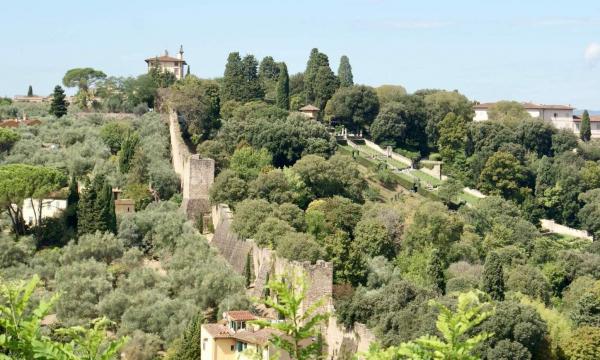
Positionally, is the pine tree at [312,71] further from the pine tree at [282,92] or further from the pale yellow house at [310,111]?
the pine tree at [282,92]

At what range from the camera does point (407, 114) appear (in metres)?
70.6

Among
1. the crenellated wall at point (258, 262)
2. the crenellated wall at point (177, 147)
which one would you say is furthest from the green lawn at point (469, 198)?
the crenellated wall at point (258, 262)

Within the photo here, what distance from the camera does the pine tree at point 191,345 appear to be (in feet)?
102

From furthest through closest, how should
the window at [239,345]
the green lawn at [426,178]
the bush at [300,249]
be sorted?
the green lawn at [426,178], the bush at [300,249], the window at [239,345]

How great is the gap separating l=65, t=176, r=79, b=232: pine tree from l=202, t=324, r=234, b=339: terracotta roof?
47.7 feet

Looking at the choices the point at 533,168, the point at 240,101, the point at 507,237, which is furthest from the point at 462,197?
the point at 240,101

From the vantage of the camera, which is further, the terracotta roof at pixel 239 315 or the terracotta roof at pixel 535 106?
the terracotta roof at pixel 535 106

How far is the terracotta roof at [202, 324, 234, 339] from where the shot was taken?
30516 mm

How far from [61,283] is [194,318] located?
7305 mm

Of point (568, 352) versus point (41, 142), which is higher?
point (41, 142)

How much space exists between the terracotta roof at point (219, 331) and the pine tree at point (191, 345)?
11.8 inches

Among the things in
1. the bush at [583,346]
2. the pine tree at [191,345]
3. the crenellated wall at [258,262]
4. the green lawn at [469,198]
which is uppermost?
the crenellated wall at [258,262]

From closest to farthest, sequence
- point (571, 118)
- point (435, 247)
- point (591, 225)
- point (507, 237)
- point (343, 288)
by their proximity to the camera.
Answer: point (343, 288), point (435, 247), point (507, 237), point (591, 225), point (571, 118)

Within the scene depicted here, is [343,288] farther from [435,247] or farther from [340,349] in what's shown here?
[435,247]
